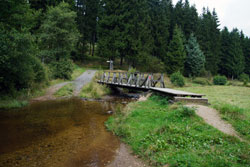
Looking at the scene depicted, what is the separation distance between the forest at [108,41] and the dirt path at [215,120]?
10662 millimetres

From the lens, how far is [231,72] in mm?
48156

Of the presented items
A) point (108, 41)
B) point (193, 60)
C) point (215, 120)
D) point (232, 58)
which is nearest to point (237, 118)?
point (215, 120)

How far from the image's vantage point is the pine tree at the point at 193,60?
39.0 metres

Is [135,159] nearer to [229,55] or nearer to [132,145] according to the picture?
[132,145]

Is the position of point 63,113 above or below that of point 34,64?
below

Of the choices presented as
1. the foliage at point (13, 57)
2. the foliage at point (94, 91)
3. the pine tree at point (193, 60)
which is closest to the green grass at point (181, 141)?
the foliage at point (13, 57)

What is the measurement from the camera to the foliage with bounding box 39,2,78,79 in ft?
80.8

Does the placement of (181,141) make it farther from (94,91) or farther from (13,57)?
(94,91)

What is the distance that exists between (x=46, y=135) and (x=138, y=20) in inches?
1480

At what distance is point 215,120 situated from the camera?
7289 mm

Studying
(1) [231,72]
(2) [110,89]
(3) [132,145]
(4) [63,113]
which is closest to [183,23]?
(1) [231,72]

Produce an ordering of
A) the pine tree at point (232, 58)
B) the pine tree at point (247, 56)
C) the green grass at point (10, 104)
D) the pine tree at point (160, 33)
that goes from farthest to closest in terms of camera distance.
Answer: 1. the pine tree at point (247, 56)
2. the pine tree at point (232, 58)
3. the pine tree at point (160, 33)
4. the green grass at point (10, 104)

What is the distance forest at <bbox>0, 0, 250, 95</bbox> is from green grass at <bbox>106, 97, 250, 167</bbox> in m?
8.41

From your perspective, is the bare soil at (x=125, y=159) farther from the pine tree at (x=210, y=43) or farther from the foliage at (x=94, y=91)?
the pine tree at (x=210, y=43)
